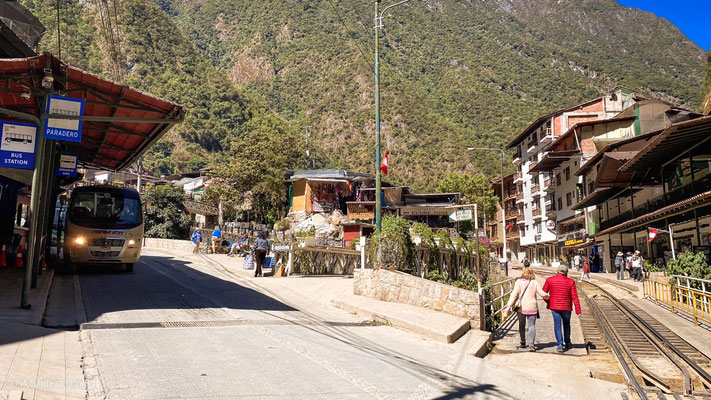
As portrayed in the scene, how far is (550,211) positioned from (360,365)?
191ft

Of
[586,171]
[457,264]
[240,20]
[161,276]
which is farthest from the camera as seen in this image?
[240,20]

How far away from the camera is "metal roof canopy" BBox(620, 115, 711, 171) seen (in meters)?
21.8

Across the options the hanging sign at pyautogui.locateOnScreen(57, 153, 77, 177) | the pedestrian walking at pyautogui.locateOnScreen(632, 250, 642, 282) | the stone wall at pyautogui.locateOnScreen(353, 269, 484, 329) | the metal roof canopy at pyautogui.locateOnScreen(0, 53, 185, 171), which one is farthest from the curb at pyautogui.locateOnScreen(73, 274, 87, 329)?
the pedestrian walking at pyautogui.locateOnScreen(632, 250, 642, 282)

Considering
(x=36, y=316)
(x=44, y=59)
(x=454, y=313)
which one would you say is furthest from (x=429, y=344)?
(x=44, y=59)

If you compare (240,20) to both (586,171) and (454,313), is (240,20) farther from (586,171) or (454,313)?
(454,313)

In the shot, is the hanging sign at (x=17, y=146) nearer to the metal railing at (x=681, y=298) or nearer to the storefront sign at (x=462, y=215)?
the storefront sign at (x=462, y=215)

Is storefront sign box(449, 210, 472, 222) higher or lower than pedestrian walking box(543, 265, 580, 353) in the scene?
higher

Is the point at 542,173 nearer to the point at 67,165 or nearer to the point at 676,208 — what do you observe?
the point at 676,208

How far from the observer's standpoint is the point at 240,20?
172500 mm

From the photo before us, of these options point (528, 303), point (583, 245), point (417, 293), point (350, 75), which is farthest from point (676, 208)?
point (350, 75)

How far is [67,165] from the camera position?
15023mm

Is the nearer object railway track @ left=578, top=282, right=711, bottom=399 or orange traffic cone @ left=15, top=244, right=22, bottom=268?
railway track @ left=578, top=282, right=711, bottom=399

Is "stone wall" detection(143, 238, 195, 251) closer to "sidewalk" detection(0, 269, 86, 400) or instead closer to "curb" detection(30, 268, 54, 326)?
"curb" detection(30, 268, 54, 326)

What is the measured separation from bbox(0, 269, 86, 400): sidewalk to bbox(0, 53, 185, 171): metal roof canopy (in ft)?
11.2
